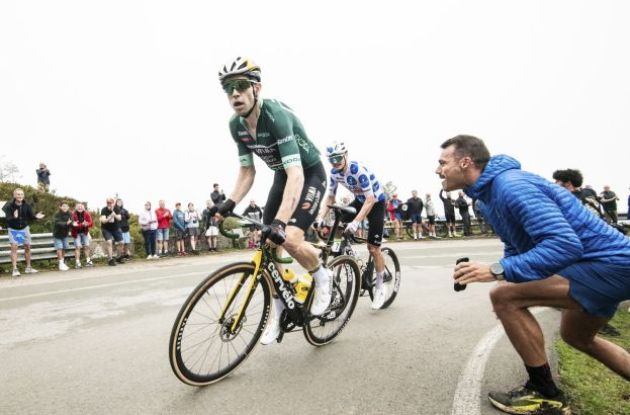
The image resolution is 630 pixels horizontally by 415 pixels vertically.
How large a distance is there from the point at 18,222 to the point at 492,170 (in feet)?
42.2

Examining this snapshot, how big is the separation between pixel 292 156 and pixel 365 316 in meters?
2.82

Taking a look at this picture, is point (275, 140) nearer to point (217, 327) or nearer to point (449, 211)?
point (217, 327)

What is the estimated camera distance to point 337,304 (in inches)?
171

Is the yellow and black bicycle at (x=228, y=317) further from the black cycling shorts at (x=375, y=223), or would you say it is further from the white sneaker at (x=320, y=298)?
the black cycling shorts at (x=375, y=223)

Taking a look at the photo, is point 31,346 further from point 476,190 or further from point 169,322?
point 476,190

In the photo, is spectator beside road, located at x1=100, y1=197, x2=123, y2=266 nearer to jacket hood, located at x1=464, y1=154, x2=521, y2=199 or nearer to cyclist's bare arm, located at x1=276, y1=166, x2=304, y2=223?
cyclist's bare arm, located at x1=276, y1=166, x2=304, y2=223

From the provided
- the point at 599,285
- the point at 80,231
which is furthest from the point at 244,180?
the point at 80,231

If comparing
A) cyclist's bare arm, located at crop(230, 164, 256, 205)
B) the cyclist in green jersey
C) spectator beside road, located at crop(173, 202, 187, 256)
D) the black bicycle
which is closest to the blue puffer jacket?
the cyclist in green jersey

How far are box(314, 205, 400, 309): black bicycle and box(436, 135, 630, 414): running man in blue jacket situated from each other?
2.23 m

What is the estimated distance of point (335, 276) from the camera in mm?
4461

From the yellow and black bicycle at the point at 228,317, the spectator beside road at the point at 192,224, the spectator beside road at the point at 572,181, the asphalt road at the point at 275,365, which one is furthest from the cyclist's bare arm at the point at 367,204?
the spectator beside road at the point at 192,224

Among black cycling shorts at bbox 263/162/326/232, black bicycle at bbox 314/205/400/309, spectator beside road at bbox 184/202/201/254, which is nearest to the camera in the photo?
black cycling shorts at bbox 263/162/326/232

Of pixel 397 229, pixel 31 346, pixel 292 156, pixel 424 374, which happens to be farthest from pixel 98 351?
pixel 397 229

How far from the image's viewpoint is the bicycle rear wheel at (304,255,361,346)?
13.3 feet
